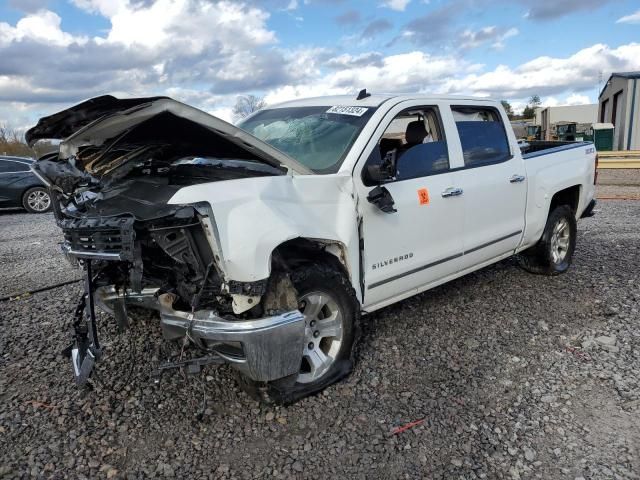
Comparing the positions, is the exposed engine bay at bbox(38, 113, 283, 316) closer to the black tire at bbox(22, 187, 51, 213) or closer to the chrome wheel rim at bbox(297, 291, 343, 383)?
the chrome wheel rim at bbox(297, 291, 343, 383)

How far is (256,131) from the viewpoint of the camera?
173 inches

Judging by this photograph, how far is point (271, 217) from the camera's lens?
2.87 m

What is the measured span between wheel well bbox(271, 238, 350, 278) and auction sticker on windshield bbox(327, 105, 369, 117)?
113 centimetres

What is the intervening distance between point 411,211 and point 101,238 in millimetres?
2100

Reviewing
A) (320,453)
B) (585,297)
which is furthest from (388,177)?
(585,297)

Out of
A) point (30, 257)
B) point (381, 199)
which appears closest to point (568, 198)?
point (381, 199)

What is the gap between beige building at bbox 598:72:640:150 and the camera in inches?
957

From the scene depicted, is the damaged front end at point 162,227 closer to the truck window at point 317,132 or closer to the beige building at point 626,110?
the truck window at point 317,132

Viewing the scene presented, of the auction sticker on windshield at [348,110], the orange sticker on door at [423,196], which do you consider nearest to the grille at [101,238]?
the auction sticker on windshield at [348,110]

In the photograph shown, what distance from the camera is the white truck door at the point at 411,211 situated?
11.7 ft

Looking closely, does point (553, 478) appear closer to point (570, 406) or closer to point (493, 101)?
point (570, 406)

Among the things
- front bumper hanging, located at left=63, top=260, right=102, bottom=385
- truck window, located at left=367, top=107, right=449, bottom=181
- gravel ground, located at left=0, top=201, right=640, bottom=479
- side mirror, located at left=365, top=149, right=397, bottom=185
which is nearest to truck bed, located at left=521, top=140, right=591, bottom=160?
truck window, located at left=367, top=107, right=449, bottom=181

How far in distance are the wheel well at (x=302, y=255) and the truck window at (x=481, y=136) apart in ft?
5.62

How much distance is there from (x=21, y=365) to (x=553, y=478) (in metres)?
3.62
